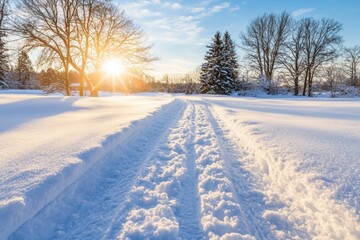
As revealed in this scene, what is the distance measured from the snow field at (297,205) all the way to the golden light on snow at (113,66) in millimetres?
18143

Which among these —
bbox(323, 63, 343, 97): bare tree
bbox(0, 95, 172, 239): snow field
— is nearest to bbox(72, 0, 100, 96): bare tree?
bbox(0, 95, 172, 239): snow field

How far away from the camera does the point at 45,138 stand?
12.2 feet

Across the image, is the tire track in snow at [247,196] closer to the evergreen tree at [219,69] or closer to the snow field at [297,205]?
the snow field at [297,205]

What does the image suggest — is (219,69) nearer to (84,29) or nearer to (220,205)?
(84,29)

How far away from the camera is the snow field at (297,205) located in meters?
1.89

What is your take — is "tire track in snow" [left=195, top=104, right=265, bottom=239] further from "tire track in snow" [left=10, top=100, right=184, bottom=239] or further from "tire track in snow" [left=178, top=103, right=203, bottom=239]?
"tire track in snow" [left=10, top=100, right=184, bottom=239]

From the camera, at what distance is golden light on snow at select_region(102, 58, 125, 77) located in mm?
19391

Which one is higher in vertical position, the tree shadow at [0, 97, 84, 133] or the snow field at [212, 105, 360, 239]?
the tree shadow at [0, 97, 84, 133]

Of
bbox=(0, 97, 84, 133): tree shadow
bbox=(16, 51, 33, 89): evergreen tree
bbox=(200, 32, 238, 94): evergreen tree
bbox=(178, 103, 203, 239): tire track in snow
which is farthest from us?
bbox=(16, 51, 33, 89): evergreen tree

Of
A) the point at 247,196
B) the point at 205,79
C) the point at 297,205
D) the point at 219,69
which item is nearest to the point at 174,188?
the point at 247,196

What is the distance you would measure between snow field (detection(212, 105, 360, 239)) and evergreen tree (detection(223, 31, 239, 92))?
30760 millimetres

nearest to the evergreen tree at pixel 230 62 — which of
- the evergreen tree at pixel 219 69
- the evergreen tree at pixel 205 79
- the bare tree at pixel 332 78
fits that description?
the evergreen tree at pixel 219 69

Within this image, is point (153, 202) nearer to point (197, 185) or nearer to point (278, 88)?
point (197, 185)

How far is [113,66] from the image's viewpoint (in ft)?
65.5
